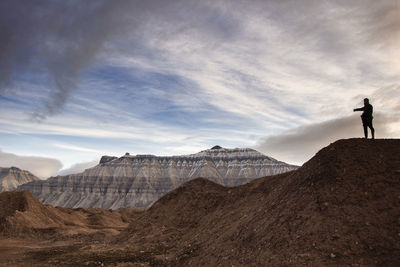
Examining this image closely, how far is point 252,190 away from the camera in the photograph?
968 inches

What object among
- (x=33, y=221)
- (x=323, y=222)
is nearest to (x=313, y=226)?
(x=323, y=222)

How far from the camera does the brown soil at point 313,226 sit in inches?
446

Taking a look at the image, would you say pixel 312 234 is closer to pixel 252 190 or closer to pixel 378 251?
pixel 378 251

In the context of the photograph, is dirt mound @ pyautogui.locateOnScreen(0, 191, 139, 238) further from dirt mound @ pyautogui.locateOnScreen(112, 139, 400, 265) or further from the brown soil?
dirt mound @ pyautogui.locateOnScreen(112, 139, 400, 265)

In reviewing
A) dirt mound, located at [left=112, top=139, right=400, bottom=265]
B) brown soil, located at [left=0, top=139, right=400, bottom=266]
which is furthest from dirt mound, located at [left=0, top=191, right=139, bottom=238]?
dirt mound, located at [left=112, top=139, right=400, bottom=265]

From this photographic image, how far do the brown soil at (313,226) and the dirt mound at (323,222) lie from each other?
0.10ft

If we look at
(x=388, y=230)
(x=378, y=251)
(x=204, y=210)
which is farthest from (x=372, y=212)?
(x=204, y=210)

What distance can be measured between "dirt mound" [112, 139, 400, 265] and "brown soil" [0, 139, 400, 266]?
0.03m

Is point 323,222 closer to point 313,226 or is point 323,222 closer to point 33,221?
point 313,226

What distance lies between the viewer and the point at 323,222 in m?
12.6

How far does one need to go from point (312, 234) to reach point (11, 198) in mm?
49851

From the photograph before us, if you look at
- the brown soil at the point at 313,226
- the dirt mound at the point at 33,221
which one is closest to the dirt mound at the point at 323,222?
the brown soil at the point at 313,226

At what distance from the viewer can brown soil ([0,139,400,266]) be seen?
11320 millimetres

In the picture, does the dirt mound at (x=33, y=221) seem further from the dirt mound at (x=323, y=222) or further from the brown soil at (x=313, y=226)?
the dirt mound at (x=323, y=222)
